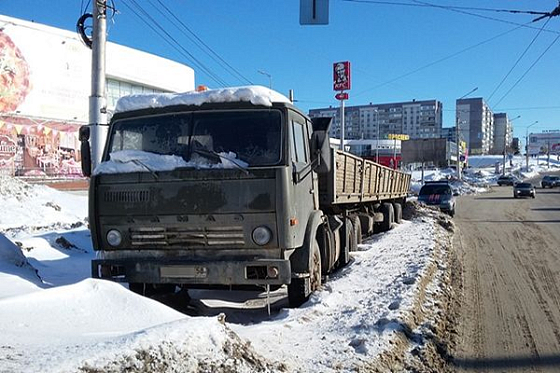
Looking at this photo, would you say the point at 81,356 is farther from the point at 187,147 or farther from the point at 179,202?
the point at 187,147

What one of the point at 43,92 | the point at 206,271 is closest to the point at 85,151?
the point at 206,271

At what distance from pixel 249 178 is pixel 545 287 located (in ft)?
18.3

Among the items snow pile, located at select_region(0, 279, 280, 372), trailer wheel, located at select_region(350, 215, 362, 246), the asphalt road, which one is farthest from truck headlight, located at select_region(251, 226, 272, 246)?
trailer wheel, located at select_region(350, 215, 362, 246)

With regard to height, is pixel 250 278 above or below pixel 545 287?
above

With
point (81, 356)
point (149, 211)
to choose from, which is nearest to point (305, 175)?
point (149, 211)

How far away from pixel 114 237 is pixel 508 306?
5.42 metres

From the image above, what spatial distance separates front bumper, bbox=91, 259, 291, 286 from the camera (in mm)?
5453

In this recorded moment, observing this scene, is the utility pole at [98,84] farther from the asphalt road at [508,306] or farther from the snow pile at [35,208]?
the asphalt road at [508,306]

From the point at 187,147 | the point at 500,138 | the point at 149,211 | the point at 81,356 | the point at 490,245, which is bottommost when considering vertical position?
the point at 490,245

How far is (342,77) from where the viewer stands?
30.3m

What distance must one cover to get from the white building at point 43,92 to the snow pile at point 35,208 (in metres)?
8.31

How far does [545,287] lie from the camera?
796cm

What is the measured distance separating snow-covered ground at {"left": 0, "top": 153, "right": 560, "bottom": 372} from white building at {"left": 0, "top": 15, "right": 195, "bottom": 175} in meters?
21.1

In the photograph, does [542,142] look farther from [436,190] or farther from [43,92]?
[43,92]
